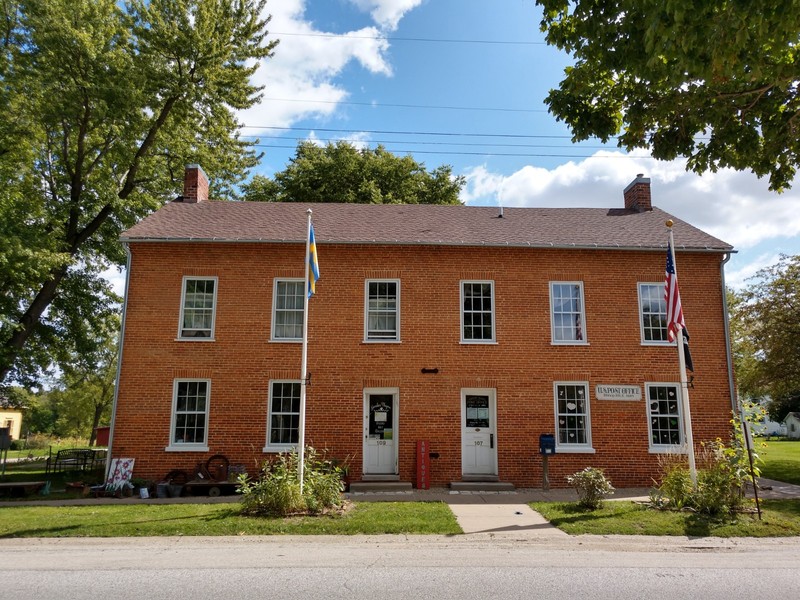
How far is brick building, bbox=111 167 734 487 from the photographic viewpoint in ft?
47.0

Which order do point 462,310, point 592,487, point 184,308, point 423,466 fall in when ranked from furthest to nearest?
1. point 462,310
2. point 184,308
3. point 423,466
4. point 592,487

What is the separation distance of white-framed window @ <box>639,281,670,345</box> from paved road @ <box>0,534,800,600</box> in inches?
269

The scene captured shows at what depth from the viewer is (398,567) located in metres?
7.34

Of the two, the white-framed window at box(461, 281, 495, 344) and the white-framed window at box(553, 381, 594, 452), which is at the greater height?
the white-framed window at box(461, 281, 495, 344)

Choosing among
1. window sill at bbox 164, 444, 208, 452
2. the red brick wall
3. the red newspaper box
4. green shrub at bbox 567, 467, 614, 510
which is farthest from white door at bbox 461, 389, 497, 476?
window sill at bbox 164, 444, 208, 452

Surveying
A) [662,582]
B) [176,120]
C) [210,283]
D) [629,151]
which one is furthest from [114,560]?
[176,120]

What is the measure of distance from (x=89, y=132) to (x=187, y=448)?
541 inches

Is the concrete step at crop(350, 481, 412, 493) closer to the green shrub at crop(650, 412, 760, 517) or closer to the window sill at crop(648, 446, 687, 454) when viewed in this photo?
the green shrub at crop(650, 412, 760, 517)

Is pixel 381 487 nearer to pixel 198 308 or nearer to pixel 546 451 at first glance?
pixel 546 451

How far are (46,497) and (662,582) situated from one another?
13.9 metres

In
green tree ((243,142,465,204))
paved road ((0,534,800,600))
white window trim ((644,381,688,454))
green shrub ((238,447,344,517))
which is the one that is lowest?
paved road ((0,534,800,600))

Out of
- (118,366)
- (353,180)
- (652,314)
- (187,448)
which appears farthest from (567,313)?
(353,180)

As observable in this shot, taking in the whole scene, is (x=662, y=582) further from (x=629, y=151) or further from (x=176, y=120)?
(x=176, y=120)

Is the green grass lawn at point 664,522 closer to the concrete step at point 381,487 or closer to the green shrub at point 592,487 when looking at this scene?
the green shrub at point 592,487
